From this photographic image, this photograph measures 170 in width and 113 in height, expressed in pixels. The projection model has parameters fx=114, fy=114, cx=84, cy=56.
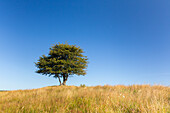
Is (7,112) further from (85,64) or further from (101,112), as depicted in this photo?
(85,64)

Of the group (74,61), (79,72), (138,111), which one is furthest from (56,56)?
(138,111)

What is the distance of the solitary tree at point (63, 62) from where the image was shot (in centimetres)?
2405

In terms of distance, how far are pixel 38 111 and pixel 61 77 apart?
23591 mm

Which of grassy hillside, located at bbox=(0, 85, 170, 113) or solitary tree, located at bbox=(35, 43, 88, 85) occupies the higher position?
solitary tree, located at bbox=(35, 43, 88, 85)

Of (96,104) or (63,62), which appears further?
(63,62)

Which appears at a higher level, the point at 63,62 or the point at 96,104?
the point at 63,62

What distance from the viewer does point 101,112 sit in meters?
3.51

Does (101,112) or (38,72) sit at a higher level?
(38,72)

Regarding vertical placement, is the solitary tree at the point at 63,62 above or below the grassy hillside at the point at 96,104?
above

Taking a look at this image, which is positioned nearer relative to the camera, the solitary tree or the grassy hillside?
the grassy hillside

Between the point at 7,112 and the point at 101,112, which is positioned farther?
the point at 7,112

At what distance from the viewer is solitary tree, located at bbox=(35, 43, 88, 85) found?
2405 centimetres

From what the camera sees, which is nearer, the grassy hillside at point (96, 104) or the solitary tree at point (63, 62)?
the grassy hillside at point (96, 104)

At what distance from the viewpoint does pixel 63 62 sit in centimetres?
2344
